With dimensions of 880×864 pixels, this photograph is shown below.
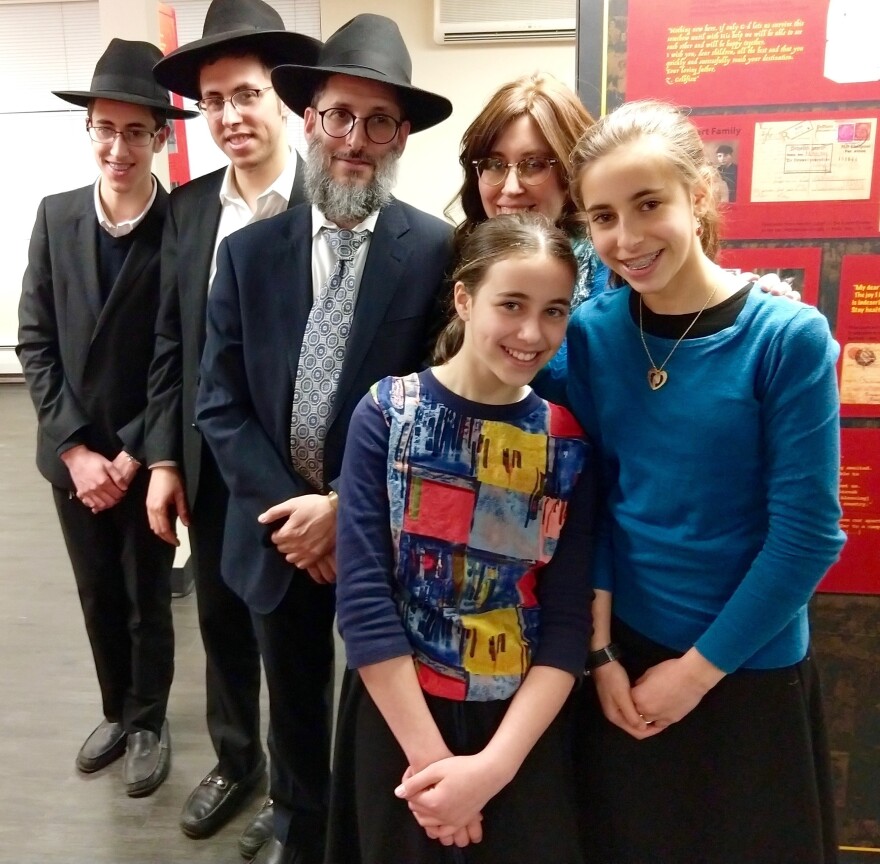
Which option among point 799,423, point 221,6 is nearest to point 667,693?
point 799,423

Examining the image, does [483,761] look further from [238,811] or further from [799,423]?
[238,811]

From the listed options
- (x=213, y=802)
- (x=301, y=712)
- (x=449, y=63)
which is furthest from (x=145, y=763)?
(x=449, y=63)

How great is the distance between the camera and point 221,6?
1.84 metres

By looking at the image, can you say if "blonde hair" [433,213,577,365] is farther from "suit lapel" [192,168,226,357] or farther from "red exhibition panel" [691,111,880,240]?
"suit lapel" [192,168,226,357]

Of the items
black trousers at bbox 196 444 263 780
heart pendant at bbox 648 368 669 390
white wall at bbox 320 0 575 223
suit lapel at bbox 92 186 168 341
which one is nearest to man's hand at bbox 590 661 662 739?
heart pendant at bbox 648 368 669 390

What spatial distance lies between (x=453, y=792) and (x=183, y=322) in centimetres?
124

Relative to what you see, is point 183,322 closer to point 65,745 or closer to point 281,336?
point 281,336

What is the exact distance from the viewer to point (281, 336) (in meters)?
1.54

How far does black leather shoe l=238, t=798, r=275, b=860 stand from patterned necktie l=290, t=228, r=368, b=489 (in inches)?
39.5

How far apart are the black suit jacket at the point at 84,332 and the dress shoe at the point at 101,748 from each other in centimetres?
79

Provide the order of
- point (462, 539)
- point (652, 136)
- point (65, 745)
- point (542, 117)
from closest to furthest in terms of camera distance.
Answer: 1. point (652, 136)
2. point (462, 539)
3. point (542, 117)
4. point (65, 745)

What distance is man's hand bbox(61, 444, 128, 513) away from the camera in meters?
2.04

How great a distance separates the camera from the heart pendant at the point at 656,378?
45.3 inches

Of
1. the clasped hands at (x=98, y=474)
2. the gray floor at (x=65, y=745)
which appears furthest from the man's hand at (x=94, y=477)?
the gray floor at (x=65, y=745)
